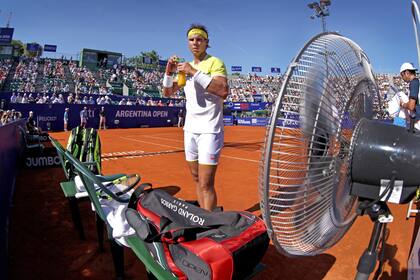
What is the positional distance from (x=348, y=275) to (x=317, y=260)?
12.4 inches

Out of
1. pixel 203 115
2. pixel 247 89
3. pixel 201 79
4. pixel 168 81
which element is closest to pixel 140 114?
pixel 168 81

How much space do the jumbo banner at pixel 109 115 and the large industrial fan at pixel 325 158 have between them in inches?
730

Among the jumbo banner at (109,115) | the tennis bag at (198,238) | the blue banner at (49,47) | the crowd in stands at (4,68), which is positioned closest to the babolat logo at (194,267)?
the tennis bag at (198,238)

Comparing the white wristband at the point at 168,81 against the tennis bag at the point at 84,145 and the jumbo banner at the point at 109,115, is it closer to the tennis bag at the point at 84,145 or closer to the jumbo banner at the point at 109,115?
the tennis bag at the point at 84,145

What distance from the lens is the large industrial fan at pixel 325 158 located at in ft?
3.27

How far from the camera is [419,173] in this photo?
3.60ft

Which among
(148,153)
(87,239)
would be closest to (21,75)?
(148,153)

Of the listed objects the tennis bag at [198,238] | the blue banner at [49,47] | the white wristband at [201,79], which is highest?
the blue banner at [49,47]

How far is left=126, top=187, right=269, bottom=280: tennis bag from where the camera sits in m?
1.85

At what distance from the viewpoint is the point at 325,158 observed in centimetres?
112

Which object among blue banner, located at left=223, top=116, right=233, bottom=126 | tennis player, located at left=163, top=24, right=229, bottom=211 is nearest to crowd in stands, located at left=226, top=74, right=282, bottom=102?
blue banner, located at left=223, top=116, right=233, bottom=126

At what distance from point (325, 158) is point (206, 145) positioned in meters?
1.75

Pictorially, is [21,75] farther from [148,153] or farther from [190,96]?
[190,96]

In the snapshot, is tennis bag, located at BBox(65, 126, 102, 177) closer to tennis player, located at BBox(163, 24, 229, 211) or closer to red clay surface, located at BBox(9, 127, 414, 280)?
red clay surface, located at BBox(9, 127, 414, 280)
